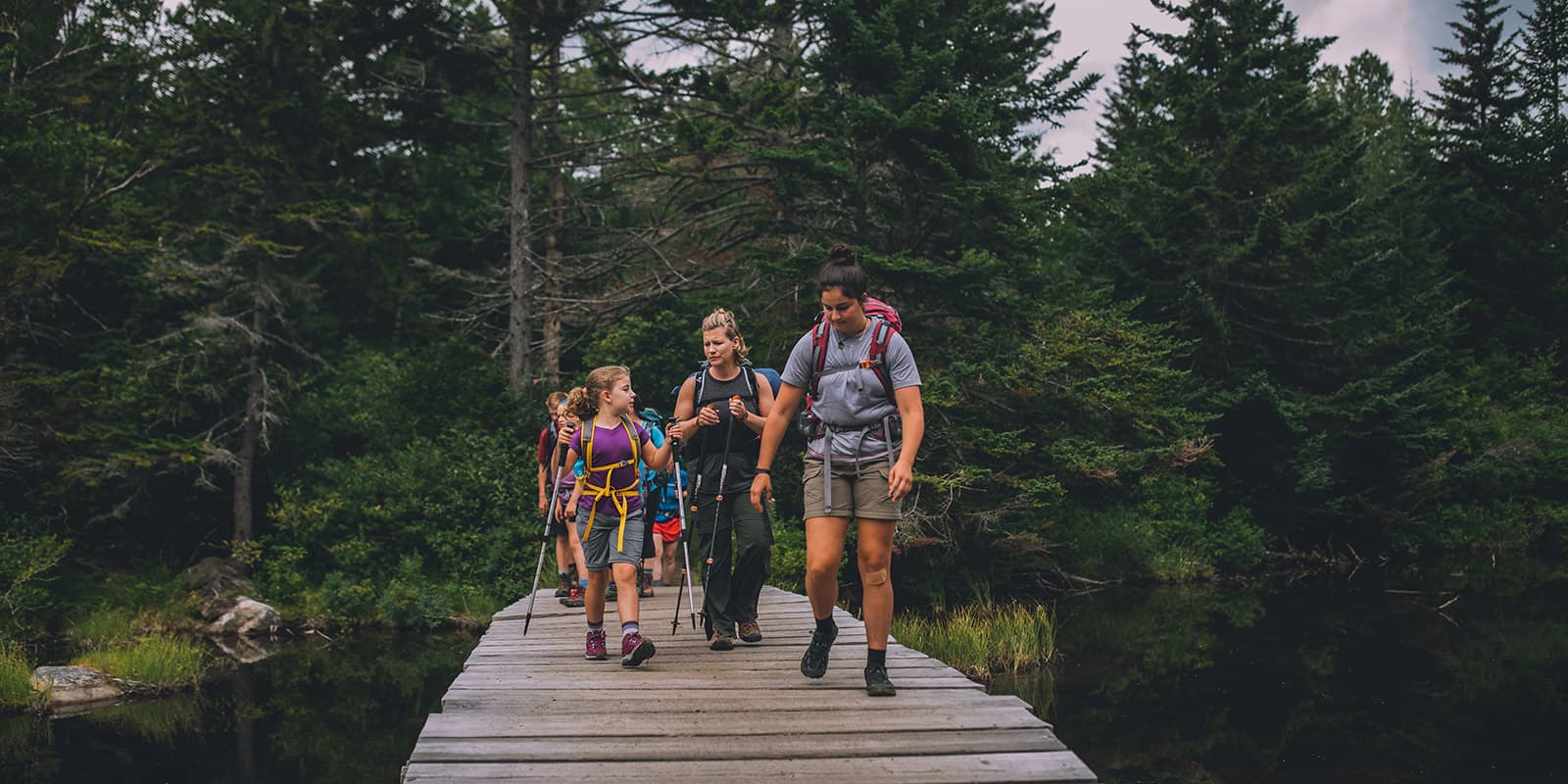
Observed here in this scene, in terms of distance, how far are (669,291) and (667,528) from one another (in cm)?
968

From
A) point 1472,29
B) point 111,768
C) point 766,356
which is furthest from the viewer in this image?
point 1472,29

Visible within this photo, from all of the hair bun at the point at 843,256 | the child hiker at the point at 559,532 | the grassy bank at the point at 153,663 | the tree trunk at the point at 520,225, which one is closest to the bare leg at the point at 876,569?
the hair bun at the point at 843,256

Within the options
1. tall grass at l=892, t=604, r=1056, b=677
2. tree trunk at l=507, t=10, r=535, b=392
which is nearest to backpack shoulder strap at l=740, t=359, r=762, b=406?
tall grass at l=892, t=604, r=1056, b=677

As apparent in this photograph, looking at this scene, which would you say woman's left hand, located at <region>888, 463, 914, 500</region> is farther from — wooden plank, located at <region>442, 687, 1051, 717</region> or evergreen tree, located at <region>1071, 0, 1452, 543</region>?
evergreen tree, located at <region>1071, 0, 1452, 543</region>

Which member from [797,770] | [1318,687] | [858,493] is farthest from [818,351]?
[1318,687]

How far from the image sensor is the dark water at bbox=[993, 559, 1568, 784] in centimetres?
820

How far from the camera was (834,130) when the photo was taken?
635 inches

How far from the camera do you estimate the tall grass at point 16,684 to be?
36.9 feet

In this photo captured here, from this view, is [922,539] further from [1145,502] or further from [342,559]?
[342,559]

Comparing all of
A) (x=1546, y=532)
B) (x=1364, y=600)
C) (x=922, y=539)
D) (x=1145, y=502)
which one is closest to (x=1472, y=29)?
(x=1546, y=532)

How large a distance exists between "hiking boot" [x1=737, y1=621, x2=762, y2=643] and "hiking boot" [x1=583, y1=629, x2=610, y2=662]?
92cm

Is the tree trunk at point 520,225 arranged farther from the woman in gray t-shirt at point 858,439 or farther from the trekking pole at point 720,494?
the woman in gray t-shirt at point 858,439

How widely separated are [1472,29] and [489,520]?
3030 cm

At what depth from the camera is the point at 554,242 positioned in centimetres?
2259
